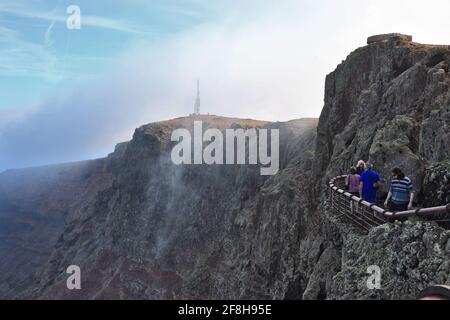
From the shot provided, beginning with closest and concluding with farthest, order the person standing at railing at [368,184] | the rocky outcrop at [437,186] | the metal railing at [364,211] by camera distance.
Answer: the metal railing at [364,211]
the rocky outcrop at [437,186]
the person standing at railing at [368,184]

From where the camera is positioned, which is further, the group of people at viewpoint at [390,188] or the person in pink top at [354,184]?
the person in pink top at [354,184]

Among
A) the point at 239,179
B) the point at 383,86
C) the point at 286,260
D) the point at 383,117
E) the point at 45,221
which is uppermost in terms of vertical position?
the point at 383,86

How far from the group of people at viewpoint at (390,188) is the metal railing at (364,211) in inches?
14.2

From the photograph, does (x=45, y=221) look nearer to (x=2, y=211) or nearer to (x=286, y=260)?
(x=2, y=211)

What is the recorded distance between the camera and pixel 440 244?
1044cm

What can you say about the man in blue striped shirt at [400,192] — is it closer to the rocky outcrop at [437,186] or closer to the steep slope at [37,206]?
the rocky outcrop at [437,186]

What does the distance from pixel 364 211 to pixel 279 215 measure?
32876 millimetres

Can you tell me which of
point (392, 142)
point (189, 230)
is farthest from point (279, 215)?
point (392, 142)

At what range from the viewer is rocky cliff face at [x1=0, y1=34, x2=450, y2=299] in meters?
14.0

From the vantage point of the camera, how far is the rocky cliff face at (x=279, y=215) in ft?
45.8

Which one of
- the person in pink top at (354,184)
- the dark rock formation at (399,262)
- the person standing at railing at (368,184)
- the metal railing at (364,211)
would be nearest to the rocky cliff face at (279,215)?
the dark rock formation at (399,262)
